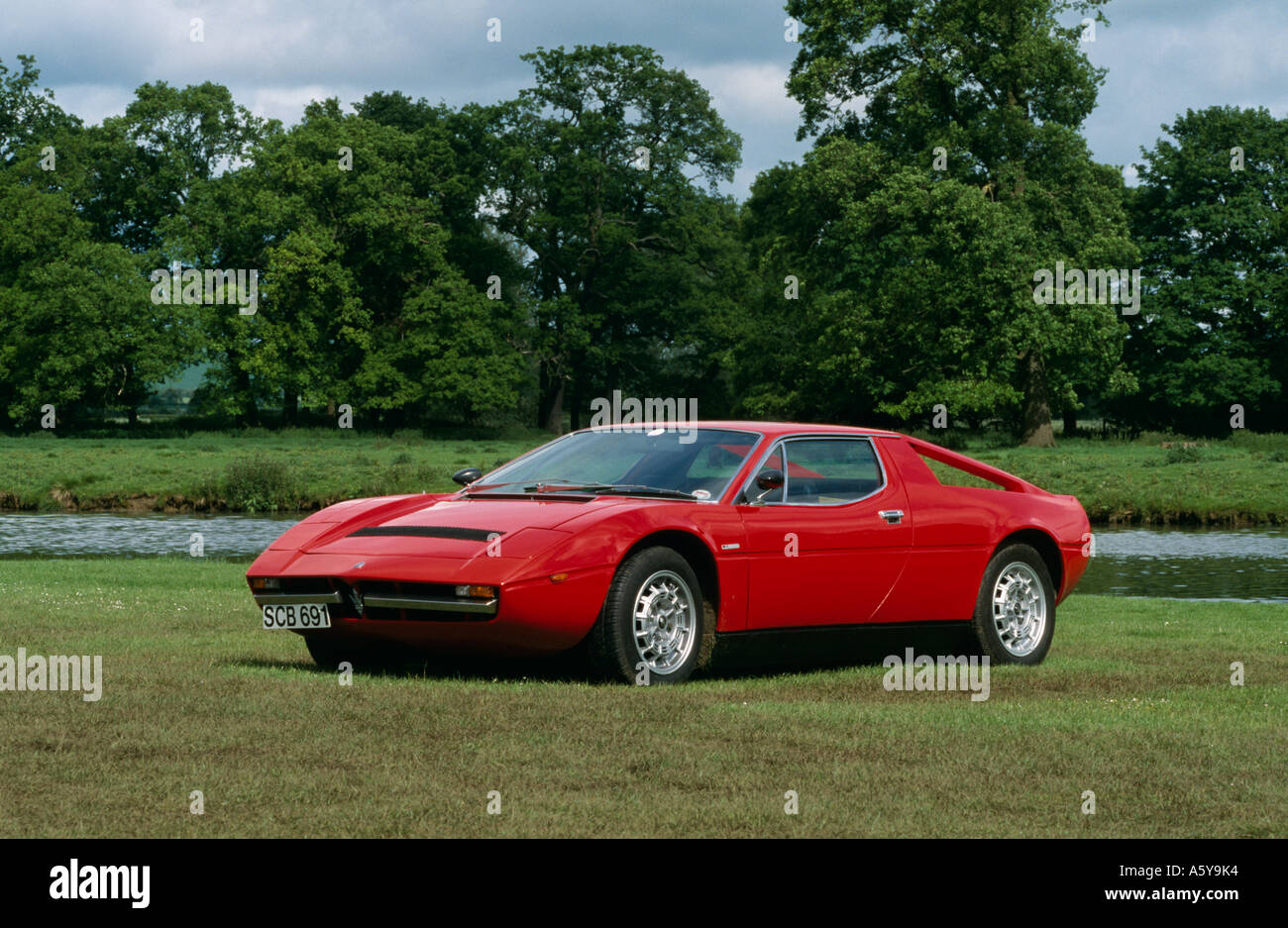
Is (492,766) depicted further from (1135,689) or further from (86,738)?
(1135,689)

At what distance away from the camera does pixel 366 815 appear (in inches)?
221

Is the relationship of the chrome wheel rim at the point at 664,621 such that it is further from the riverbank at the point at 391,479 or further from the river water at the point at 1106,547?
the riverbank at the point at 391,479

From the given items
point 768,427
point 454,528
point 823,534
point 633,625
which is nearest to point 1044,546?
point 823,534

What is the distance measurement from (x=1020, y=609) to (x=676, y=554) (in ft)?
9.93

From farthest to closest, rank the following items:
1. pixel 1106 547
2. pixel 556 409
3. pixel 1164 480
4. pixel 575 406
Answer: pixel 575 406 → pixel 556 409 → pixel 1164 480 → pixel 1106 547

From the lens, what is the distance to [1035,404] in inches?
1946

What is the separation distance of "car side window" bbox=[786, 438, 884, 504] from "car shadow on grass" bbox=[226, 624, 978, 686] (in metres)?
0.87

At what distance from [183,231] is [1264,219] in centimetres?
4659

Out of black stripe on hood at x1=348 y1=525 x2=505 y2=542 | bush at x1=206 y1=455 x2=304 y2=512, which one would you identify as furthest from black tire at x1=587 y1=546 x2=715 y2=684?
bush at x1=206 y1=455 x2=304 y2=512

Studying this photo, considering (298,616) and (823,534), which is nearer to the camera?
(298,616)

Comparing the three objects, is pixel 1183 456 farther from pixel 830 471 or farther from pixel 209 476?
pixel 830 471

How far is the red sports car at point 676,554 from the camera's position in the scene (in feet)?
28.9

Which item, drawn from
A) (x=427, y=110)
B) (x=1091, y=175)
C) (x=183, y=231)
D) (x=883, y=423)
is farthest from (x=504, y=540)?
(x=427, y=110)

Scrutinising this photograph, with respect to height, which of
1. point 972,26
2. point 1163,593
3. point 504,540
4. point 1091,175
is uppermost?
point 972,26
